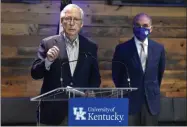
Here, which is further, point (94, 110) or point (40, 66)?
point (40, 66)

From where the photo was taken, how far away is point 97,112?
261 cm

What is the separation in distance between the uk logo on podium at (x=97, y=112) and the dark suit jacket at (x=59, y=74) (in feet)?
1.94

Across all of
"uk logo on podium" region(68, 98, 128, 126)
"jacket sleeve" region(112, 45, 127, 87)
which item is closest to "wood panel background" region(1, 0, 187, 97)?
"jacket sleeve" region(112, 45, 127, 87)

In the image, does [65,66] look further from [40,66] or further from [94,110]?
[94,110]

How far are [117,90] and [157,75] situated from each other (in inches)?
46.2

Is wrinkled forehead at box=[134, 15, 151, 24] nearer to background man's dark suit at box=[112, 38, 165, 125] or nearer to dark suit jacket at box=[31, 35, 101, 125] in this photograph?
background man's dark suit at box=[112, 38, 165, 125]

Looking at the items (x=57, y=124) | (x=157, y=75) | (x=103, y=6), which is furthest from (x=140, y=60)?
(x=103, y=6)

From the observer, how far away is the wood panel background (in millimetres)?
5305

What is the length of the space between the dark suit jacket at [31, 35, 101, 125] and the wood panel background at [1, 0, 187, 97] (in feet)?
6.76

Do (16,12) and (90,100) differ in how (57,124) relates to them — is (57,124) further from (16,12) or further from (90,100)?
(16,12)

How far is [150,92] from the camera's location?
12.3 ft

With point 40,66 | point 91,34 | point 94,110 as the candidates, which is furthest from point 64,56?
point 91,34

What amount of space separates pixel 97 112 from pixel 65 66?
714mm

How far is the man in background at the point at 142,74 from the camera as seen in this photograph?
3732 mm
